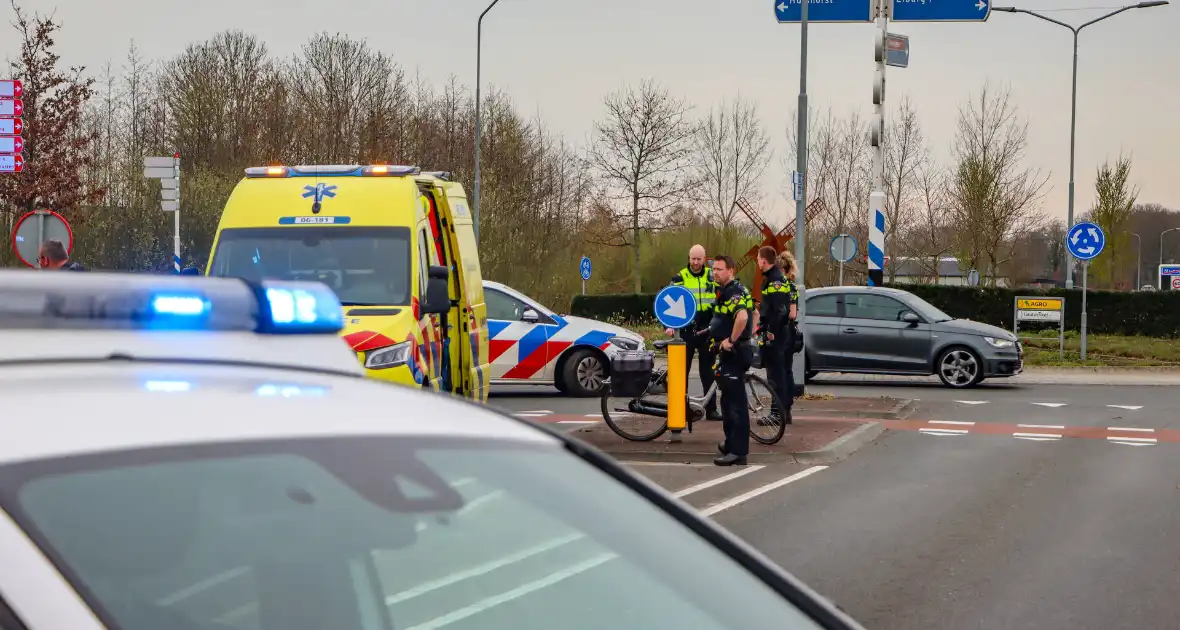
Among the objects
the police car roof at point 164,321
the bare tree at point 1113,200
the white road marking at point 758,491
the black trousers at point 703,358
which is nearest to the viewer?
the police car roof at point 164,321

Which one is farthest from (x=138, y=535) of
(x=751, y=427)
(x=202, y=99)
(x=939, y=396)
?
(x=202, y=99)

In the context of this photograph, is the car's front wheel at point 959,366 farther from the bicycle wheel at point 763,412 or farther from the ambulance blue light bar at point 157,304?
the ambulance blue light bar at point 157,304

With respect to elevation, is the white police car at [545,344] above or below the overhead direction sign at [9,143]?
below

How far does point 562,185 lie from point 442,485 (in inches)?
1786

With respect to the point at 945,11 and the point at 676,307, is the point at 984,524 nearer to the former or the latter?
the point at 676,307

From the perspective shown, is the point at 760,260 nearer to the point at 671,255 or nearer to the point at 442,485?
the point at 442,485

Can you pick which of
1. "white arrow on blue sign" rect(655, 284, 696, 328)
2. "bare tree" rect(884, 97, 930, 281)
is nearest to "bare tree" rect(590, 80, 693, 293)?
"bare tree" rect(884, 97, 930, 281)

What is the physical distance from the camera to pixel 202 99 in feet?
131

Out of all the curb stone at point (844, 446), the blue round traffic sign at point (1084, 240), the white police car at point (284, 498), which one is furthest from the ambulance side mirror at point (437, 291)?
the blue round traffic sign at point (1084, 240)

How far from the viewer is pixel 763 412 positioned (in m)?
12.3

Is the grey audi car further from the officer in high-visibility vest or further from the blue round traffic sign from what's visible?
the officer in high-visibility vest

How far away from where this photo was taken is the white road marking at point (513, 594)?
6.66 ft

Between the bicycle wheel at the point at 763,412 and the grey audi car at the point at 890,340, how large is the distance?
26.7 feet

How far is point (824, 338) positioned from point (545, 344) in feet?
16.9
